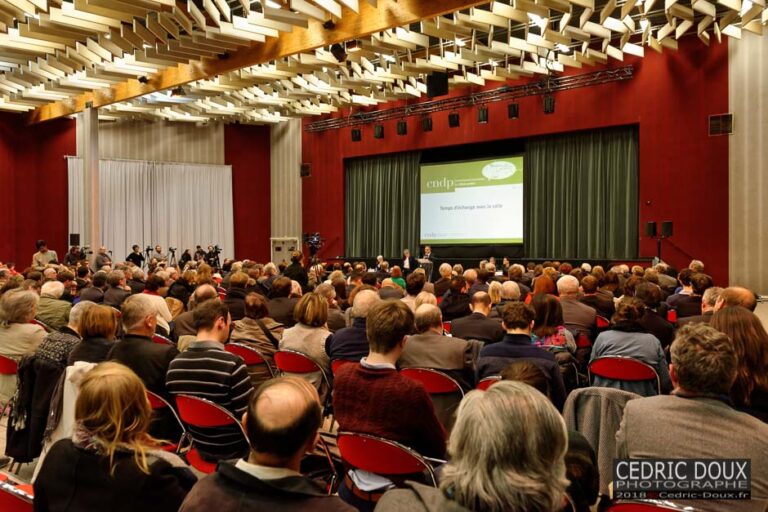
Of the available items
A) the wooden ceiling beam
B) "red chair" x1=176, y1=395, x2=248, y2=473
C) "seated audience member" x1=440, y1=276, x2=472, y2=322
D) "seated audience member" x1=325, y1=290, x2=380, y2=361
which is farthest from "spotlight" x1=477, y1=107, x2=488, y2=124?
"red chair" x1=176, y1=395, x2=248, y2=473

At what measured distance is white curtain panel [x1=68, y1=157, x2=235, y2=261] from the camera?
1977cm

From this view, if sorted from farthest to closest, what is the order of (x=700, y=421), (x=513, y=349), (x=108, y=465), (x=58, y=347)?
(x=58, y=347), (x=513, y=349), (x=700, y=421), (x=108, y=465)

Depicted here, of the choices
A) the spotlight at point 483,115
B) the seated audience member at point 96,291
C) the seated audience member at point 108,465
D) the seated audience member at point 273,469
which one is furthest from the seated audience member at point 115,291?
the spotlight at point 483,115

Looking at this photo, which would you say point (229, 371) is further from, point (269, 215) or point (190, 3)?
point (269, 215)

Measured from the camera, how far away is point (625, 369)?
4.06 metres

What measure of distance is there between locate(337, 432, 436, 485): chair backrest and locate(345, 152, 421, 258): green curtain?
55.0 ft

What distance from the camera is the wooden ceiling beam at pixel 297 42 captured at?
896 centimetres

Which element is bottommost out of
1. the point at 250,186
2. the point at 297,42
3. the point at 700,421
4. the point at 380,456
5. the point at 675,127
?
the point at 380,456

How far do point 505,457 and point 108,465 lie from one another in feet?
4.02

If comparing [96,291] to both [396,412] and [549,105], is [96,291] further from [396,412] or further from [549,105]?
[549,105]

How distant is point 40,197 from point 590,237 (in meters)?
15.0

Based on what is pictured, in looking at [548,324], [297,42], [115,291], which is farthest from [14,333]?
[297,42]

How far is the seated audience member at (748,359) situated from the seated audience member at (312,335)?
8.50ft

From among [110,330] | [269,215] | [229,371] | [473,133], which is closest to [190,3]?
[110,330]
